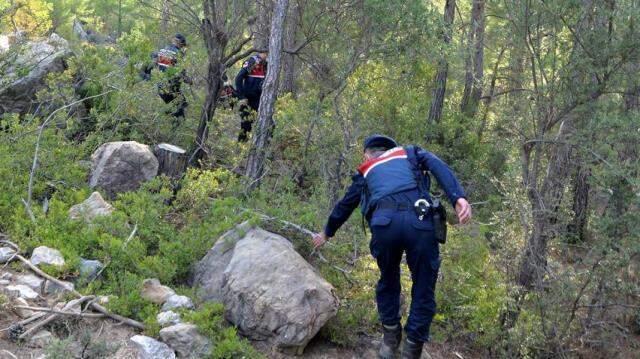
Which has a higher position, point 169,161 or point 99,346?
point 169,161

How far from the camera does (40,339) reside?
15.8ft

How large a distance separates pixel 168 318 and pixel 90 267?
1.00 metres

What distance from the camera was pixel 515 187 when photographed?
20.1ft

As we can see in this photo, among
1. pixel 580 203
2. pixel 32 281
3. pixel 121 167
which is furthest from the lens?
pixel 580 203

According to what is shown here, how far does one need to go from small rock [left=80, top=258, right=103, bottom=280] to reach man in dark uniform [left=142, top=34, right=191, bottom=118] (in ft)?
11.9

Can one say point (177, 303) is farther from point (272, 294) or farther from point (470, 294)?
point (470, 294)

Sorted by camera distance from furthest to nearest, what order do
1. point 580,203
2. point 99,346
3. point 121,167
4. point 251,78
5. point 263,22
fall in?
point 251,78 → point 263,22 → point 580,203 → point 121,167 → point 99,346

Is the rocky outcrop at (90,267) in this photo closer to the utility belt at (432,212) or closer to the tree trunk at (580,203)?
the utility belt at (432,212)

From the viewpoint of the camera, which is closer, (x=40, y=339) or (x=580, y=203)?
(x=40, y=339)

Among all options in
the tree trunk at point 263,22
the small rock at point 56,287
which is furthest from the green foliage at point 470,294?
the tree trunk at point 263,22

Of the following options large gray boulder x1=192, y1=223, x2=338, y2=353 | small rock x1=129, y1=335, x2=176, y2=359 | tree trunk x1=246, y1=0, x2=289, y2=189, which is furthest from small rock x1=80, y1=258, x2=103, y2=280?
tree trunk x1=246, y1=0, x2=289, y2=189

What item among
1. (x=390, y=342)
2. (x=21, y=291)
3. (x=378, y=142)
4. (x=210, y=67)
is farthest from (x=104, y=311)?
(x=210, y=67)

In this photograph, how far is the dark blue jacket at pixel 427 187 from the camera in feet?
15.7

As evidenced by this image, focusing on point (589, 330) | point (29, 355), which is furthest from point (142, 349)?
point (589, 330)
